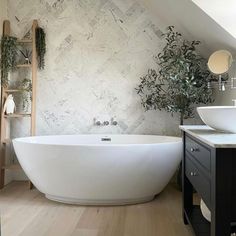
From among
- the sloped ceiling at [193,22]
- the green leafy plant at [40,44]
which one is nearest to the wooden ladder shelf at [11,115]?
the green leafy plant at [40,44]

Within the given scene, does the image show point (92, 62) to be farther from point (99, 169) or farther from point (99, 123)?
point (99, 169)

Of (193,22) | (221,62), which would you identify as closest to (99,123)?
(193,22)

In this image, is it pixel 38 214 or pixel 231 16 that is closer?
pixel 231 16

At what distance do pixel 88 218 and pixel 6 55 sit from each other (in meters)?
2.18

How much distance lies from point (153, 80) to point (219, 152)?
2.74 meters

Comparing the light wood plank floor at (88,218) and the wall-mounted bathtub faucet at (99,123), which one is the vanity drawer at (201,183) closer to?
the light wood plank floor at (88,218)

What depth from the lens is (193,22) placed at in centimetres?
333

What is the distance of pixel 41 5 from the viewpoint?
4172mm

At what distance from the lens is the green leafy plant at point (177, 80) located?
3621mm

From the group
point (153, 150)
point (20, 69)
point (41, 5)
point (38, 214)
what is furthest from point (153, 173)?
point (41, 5)

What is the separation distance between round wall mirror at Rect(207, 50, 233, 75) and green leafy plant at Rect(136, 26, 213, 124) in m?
0.67

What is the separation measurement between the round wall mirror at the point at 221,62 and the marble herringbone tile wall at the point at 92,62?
50.5 inches

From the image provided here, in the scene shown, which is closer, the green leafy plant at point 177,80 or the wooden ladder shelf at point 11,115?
the green leafy plant at point 177,80

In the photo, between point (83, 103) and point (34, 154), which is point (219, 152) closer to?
point (34, 154)
